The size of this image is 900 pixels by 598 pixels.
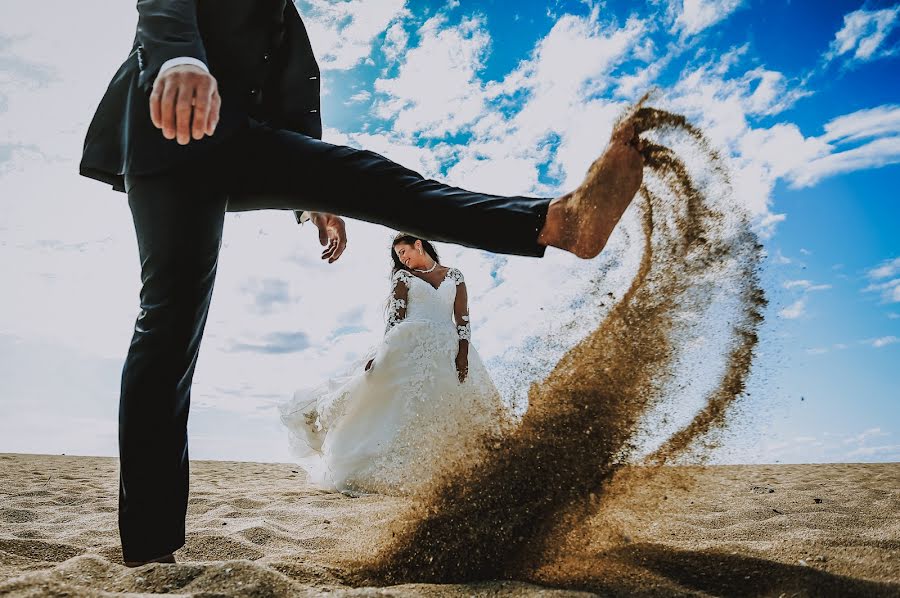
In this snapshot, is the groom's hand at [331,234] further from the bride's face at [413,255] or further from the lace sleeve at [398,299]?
the bride's face at [413,255]

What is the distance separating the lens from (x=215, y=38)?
6.14ft

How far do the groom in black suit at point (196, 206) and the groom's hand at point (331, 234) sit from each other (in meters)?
0.58

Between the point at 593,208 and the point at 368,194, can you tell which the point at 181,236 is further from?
the point at 593,208

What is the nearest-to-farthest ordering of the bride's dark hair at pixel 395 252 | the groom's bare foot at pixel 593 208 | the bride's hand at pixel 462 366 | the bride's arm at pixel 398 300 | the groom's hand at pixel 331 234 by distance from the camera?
the groom's bare foot at pixel 593 208, the groom's hand at pixel 331 234, the bride's hand at pixel 462 366, the bride's arm at pixel 398 300, the bride's dark hair at pixel 395 252

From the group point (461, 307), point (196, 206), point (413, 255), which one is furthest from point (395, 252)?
point (196, 206)

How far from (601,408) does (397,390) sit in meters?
3.09

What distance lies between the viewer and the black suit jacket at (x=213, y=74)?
1.66 m

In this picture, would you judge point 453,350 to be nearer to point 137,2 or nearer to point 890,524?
point 890,524


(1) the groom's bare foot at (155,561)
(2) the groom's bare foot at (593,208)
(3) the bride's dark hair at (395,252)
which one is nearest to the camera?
(2) the groom's bare foot at (593,208)

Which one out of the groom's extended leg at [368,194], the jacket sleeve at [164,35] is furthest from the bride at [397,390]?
the jacket sleeve at [164,35]

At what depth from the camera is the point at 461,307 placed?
16.9ft

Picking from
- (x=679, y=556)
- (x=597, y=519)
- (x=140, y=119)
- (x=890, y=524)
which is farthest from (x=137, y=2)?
(x=890, y=524)

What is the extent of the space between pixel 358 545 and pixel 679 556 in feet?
3.35

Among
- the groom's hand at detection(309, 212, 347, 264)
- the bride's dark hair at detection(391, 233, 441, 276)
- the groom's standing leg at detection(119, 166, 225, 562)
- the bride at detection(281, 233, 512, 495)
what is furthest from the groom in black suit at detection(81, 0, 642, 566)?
the bride's dark hair at detection(391, 233, 441, 276)
